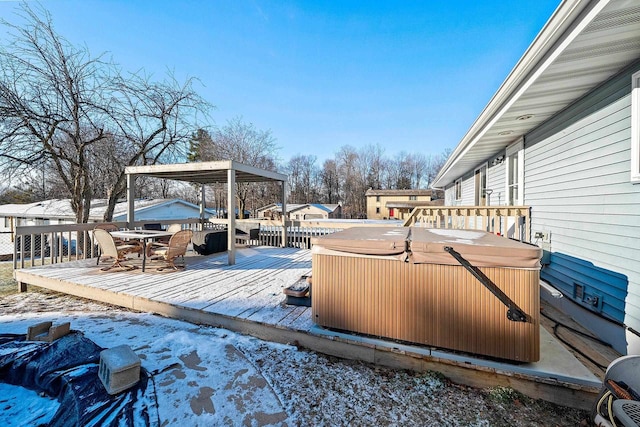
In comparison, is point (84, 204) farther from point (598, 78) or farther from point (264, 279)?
point (598, 78)

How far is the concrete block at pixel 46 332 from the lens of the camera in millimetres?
2703

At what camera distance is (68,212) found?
1413 centimetres

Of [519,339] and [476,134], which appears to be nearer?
[519,339]

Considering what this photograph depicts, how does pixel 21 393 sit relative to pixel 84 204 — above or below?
below

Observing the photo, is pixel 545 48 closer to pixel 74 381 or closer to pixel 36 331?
pixel 74 381

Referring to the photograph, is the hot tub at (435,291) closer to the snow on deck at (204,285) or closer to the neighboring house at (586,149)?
the snow on deck at (204,285)

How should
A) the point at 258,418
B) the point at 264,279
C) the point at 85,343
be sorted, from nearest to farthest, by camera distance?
the point at 258,418 < the point at 85,343 < the point at 264,279

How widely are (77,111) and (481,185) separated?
1095cm

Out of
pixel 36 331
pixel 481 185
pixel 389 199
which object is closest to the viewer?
pixel 36 331

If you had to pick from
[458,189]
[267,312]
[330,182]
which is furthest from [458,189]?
[330,182]

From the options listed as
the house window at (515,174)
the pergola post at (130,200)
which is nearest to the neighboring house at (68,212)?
the pergola post at (130,200)

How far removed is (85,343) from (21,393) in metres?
0.49

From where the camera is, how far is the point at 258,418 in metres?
1.83

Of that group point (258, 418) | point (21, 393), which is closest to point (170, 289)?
point (21, 393)
